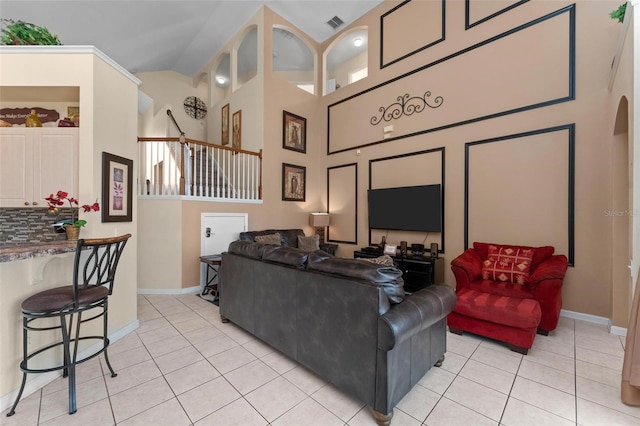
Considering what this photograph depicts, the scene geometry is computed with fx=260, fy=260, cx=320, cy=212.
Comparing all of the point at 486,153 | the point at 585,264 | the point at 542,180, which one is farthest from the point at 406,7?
the point at 585,264

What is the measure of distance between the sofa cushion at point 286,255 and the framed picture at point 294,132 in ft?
12.3

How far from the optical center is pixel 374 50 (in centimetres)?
539

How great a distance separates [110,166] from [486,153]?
189 inches

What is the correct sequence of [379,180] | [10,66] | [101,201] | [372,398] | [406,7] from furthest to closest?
1. [379,180]
2. [406,7]
3. [101,201]
4. [10,66]
5. [372,398]

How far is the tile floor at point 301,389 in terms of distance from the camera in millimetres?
1681

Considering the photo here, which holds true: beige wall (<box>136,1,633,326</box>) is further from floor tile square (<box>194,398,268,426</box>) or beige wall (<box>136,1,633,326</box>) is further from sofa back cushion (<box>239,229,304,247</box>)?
floor tile square (<box>194,398,268,426</box>)

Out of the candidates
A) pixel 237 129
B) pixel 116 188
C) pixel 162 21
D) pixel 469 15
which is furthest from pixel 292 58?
pixel 116 188

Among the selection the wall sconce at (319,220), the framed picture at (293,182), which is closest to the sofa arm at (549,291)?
the wall sconce at (319,220)

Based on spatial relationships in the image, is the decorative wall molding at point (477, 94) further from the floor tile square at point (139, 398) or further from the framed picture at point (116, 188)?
the floor tile square at point (139, 398)

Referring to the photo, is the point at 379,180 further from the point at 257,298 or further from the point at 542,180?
the point at 257,298

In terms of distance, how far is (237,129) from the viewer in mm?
6180

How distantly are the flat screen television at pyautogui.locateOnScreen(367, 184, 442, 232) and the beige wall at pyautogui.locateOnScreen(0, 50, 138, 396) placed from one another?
13.0 ft

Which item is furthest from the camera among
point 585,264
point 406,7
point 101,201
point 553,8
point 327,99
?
point 327,99

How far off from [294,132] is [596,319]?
18.8 feet
